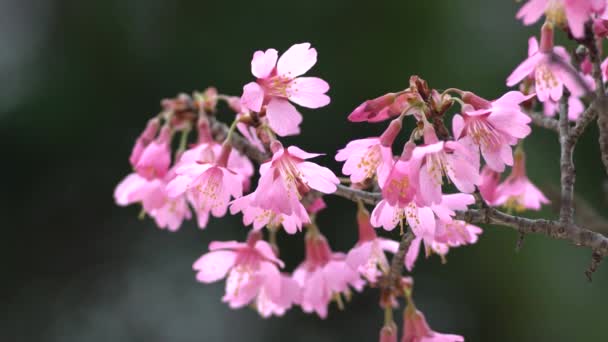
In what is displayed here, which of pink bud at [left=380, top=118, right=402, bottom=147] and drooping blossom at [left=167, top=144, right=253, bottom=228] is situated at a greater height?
pink bud at [left=380, top=118, right=402, bottom=147]

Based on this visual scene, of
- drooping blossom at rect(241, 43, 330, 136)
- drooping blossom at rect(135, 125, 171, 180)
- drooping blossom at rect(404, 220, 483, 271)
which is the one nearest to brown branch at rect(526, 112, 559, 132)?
drooping blossom at rect(404, 220, 483, 271)

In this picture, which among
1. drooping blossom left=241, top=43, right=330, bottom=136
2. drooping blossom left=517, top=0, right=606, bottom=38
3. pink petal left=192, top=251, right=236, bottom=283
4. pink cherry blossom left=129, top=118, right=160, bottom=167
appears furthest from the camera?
pink cherry blossom left=129, top=118, right=160, bottom=167

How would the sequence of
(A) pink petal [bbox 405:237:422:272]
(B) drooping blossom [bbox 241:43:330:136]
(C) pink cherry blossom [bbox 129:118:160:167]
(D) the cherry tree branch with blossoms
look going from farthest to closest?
(C) pink cherry blossom [bbox 129:118:160:167]
(A) pink petal [bbox 405:237:422:272]
(B) drooping blossom [bbox 241:43:330:136]
(D) the cherry tree branch with blossoms

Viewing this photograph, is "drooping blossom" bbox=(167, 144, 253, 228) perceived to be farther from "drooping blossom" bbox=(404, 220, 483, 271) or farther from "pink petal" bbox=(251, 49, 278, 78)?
"drooping blossom" bbox=(404, 220, 483, 271)

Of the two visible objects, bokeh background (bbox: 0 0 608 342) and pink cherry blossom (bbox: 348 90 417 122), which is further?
bokeh background (bbox: 0 0 608 342)

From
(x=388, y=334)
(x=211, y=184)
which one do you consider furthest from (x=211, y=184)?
(x=388, y=334)

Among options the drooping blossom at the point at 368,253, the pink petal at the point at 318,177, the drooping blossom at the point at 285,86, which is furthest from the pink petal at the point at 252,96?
the drooping blossom at the point at 368,253

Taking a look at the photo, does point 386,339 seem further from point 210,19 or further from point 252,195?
point 210,19

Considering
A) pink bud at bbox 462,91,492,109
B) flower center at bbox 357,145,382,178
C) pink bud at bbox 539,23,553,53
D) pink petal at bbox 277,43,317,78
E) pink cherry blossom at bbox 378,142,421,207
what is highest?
pink petal at bbox 277,43,317,78

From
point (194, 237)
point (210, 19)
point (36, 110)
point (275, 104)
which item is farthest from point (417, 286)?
point (275, 104)
